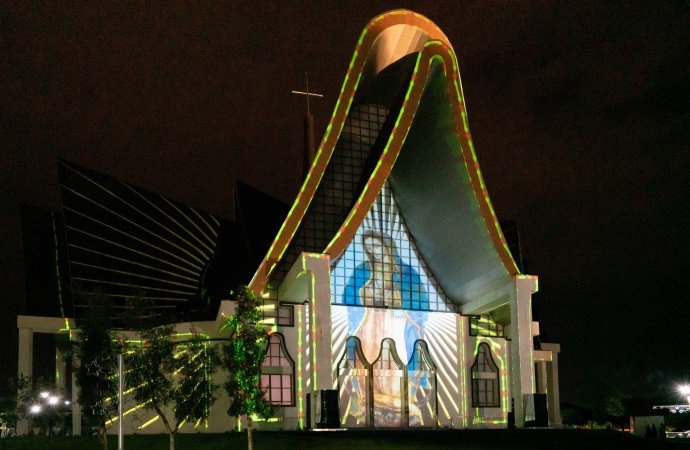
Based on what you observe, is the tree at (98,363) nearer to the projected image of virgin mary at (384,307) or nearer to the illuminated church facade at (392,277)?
the illuminated church facade at (392,277)

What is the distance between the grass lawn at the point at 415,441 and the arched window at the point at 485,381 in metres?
8.33

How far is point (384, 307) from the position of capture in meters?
33.5

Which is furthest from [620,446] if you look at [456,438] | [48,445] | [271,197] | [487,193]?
[271,197]

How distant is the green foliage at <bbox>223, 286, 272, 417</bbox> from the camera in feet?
76.0

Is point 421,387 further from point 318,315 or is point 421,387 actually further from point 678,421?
point 678,421

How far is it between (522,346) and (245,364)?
38.3 feet

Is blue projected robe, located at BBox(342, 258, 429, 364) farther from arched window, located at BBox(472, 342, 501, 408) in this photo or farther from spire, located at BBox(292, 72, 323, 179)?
spire, located at BBox(292, 72, 323, 179)

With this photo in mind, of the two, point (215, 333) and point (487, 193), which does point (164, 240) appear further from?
point (487, 193)

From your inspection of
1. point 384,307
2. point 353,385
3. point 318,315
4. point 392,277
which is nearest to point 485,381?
point 384,307

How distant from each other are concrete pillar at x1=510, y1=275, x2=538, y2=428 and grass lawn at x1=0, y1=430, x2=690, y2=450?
3950 millimetres

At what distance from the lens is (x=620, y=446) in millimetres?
23938

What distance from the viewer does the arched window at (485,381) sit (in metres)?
34.9

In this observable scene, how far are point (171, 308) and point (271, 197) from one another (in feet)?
24.2

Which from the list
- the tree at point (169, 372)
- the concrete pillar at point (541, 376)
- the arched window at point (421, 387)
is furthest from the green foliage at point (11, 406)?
the concrete pillar at point (541, 376)
